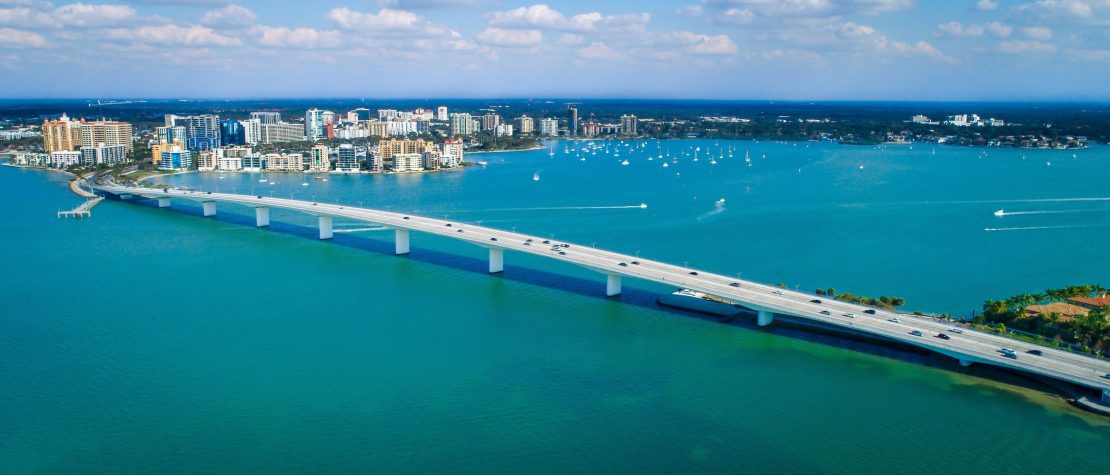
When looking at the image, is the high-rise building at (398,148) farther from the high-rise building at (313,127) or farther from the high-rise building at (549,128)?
the high-rise building at (549,128)

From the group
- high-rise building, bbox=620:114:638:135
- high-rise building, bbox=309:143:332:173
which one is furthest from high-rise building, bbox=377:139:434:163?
high-rise building, bbox=620:114:638:135

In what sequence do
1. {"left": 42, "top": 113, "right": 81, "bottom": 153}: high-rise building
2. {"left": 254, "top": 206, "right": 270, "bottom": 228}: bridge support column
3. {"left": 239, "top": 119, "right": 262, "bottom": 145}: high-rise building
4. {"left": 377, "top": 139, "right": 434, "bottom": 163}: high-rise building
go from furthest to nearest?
{"left": 239, "top": 119, "right": 262, "bottom": 145}: high-rise building
{"left": 42, "top": 113, "right": 81, "bottom": 153}: high-rise building
{"left": 377, "top": 139, "right": 434, "bottom": 163}: high-rise building
{"left": 254, "top": 206, "right": 270, "bottom": 228}: bridge support column

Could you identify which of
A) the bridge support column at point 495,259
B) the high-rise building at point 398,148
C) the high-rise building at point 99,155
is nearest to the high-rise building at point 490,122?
the high-rise building at point 398,148

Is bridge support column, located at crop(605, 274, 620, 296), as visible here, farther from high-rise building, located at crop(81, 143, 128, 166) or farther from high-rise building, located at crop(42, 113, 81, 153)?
high-rise building, located at crop(42, 113, 81, 153)

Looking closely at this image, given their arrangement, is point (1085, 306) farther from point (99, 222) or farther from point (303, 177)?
point (303, 177)

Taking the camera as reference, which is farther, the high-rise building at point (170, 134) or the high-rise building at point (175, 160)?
the high-rise building at point (170, 134)

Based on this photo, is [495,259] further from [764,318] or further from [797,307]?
[797,307]

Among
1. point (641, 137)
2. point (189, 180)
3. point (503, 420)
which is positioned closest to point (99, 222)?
point (189, 180)
